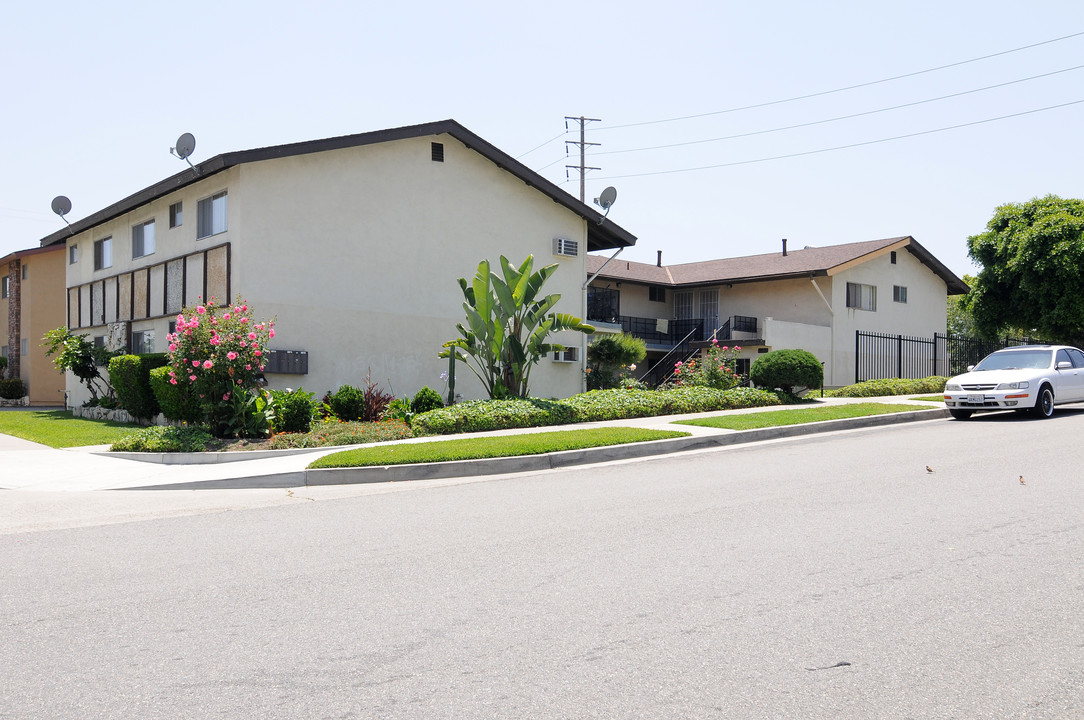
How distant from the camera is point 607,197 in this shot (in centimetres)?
2459

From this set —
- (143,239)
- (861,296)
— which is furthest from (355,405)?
(861,296)

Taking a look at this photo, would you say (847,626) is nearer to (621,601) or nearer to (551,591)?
(621,601)

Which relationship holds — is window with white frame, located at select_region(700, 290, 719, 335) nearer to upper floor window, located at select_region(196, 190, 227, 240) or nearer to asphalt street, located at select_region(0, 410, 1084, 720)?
upper floor window, located at select_region(196, 190, 227, 240)

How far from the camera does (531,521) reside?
789 cm

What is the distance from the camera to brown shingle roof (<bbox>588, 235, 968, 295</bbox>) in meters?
33.1

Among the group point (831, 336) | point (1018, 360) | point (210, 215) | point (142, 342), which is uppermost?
point (210, 215)

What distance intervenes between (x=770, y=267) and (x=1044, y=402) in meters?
17.5

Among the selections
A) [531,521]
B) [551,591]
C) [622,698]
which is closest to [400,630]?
[551,591]

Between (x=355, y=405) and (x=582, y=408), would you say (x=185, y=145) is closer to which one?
(x=355, y=405)

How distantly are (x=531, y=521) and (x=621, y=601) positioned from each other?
2.64m

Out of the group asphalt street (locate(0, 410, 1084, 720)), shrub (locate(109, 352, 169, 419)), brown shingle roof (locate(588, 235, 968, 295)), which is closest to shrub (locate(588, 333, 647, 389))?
brown shingle roof (locate(588, 235, 968, 295))

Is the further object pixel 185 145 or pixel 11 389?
pixel 11 389

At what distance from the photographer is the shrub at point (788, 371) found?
2077cm

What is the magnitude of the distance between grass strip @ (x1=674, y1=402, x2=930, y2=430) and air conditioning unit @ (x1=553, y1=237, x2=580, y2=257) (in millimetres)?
8885
